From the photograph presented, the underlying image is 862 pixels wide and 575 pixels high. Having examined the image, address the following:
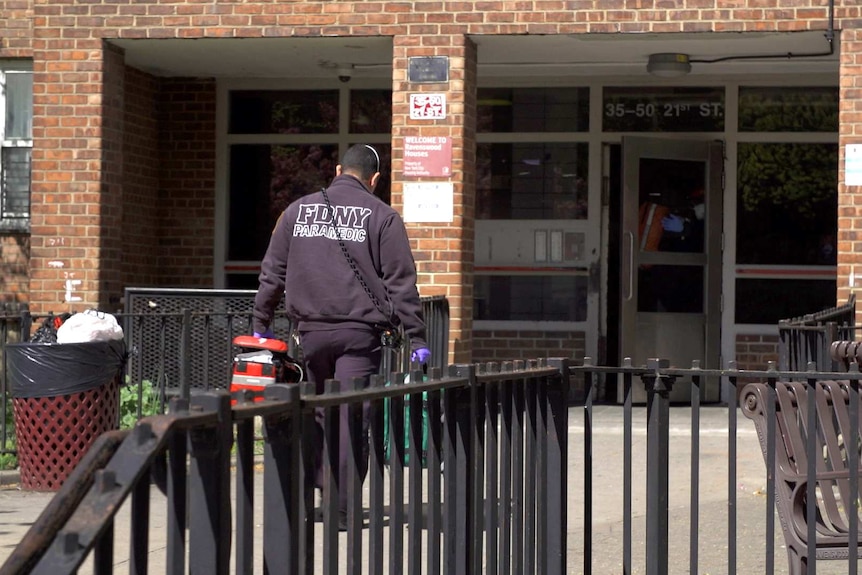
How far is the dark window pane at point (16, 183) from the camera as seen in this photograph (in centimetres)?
1192

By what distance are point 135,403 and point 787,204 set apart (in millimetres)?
5996

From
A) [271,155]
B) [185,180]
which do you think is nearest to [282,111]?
[271,155]

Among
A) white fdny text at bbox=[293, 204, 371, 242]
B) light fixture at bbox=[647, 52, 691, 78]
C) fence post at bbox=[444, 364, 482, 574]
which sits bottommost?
fence post at bbox=[444, 364, 482, 574]

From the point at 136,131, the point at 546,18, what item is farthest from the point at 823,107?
the point at 136,131

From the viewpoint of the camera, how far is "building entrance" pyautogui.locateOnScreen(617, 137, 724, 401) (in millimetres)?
12242

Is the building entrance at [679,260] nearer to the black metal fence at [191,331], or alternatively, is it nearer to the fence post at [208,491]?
the black metal fence at [191,331]

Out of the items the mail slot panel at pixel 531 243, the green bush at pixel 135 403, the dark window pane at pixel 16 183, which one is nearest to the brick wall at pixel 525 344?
the mail slot panel at pixel 531 243

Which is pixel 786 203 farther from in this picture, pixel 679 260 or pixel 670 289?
pixel 670 289

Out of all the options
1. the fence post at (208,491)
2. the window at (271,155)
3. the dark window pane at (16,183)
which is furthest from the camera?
the window at (271,155)

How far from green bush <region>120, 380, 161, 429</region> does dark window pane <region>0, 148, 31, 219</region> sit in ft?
9.18

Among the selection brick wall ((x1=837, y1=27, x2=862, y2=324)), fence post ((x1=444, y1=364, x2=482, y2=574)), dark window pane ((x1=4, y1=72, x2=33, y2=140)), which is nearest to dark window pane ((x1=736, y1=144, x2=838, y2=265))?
brick wall ((x1=837, y1=27, x2=862, y2=324))

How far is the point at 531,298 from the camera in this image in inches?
502

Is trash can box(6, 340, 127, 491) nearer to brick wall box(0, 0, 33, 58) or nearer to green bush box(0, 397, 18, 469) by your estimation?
green bush box(0, 397, 18, 469)

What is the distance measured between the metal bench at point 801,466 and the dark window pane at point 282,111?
28.3 ft
